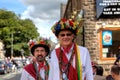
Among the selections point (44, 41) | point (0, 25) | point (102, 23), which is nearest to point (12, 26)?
point (0, 25)

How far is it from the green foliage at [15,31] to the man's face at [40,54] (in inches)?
3258

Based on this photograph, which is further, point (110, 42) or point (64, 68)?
point (110, 42)

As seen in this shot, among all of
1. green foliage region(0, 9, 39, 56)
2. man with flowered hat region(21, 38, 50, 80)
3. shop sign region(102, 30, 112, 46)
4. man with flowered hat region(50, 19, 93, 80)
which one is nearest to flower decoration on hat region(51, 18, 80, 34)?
man with flowered hat region(50, 19, 93, 80)

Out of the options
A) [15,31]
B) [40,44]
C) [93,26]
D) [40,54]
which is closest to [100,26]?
[93,26]

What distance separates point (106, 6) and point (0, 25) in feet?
261

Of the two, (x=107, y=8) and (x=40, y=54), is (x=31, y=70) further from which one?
(x=107, y=8)

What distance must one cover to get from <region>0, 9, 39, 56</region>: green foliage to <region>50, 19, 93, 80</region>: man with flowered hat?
83786 mm

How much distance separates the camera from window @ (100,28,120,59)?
766 inches

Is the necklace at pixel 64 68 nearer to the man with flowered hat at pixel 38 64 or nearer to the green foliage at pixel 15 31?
the man with flowered hat at pixel 38 64

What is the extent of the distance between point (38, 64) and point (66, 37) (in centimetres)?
105

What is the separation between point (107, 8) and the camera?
19.7m

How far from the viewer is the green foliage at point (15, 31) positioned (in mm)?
92906

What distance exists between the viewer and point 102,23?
64.4 feet

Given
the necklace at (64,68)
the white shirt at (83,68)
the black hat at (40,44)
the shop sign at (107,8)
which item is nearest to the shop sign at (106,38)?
the shop sign at (107,8)
